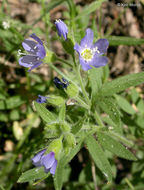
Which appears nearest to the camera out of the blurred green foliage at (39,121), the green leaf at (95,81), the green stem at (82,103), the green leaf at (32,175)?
the green leaf at (32,175)

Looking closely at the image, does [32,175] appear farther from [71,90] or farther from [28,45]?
[28,45]

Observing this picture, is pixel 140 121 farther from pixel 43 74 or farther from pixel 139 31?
pixel 139 31

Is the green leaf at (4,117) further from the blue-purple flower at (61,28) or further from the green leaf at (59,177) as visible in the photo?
the blue-purple flower at (61,28)

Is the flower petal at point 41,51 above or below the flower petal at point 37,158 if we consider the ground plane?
above

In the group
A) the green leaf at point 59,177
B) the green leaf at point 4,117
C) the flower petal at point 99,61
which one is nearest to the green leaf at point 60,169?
the green leaf at point 59,177

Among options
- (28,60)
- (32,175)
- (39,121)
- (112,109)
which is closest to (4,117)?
(39,121)

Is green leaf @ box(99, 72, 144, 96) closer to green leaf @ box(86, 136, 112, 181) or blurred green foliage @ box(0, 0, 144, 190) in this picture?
green leaf @ box(86, 136, 112, 181)

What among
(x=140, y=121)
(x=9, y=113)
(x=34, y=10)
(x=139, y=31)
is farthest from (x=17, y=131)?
Answer: (x=139, y=31)

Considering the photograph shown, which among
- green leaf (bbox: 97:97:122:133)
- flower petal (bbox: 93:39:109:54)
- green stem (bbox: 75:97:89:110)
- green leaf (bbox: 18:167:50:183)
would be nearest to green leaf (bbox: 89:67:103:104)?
green stem (bbox: 75:97:89:110)
